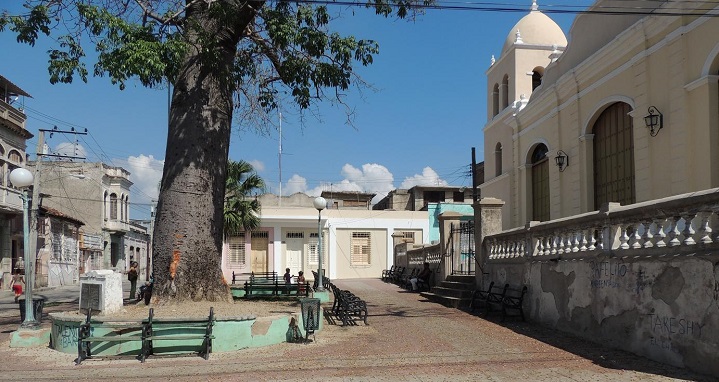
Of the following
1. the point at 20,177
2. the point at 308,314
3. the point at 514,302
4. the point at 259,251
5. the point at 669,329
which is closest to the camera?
the point at 669,329

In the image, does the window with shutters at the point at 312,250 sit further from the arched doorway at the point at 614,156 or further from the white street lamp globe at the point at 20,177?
the white street lamp globe at the point at 20,177

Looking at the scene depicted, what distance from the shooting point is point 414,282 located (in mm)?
20484

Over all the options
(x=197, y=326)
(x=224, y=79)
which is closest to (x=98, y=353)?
(x=197, y=326)

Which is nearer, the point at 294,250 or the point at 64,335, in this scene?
the point at 64,335

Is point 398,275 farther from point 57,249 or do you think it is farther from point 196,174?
point 57,249

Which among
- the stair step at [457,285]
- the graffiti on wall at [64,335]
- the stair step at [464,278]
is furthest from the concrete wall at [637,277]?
the graffiti on wall at [64,335]

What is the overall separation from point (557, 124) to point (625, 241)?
11.0 metres

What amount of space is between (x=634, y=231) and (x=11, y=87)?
35.3 metres

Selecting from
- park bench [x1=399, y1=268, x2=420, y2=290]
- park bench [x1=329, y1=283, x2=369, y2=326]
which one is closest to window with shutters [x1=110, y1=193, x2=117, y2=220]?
park bench [x1=399, y1=268, x2=420, y2=290]

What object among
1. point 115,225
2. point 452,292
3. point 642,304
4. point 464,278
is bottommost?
point 452,292

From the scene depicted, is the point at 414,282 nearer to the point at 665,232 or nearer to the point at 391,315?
the point at 391,315

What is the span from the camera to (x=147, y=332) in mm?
8953

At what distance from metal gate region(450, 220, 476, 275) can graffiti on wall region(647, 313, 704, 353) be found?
9.35 metres

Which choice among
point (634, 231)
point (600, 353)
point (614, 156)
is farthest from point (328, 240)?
point (634, 231)
